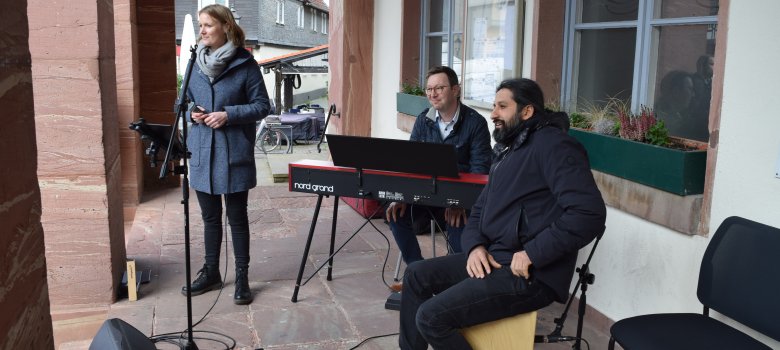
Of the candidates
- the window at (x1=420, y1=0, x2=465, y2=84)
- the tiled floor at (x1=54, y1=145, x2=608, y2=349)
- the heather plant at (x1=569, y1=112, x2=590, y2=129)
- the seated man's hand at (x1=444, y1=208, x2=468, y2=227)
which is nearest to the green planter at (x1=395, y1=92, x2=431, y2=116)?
the window at (x1=420, y1=0, x2=465, y2=84)

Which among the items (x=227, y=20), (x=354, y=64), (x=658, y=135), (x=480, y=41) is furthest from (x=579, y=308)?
(x=354, y=64)

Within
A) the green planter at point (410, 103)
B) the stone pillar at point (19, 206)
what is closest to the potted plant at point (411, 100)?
the green planter at point (410, 103)

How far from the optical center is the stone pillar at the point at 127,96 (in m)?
7.52

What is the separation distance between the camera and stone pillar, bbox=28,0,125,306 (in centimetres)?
416

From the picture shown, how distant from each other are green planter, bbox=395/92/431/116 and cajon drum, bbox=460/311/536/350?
369cm

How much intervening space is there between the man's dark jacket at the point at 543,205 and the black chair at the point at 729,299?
328 millimetres

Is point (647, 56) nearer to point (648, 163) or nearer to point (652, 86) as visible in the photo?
point (652, 86)

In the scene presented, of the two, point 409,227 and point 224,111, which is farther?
point 409,227

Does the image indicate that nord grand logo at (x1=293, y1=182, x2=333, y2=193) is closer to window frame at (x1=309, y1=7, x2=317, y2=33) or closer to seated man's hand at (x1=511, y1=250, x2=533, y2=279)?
seated man's hand at (x1=511, y1=250, x2=533, y2=279)

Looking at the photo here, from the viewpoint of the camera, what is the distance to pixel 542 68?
15.1 ft

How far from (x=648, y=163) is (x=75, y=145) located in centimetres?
304

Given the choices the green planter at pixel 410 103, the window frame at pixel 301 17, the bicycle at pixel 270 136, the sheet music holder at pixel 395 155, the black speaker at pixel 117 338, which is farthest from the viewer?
the window frame at pixel 301 17

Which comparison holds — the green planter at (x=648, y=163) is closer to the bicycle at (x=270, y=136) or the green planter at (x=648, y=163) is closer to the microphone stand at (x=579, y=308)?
the microphone stand at (x=579, y=308)

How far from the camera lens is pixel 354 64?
8.24 meters
